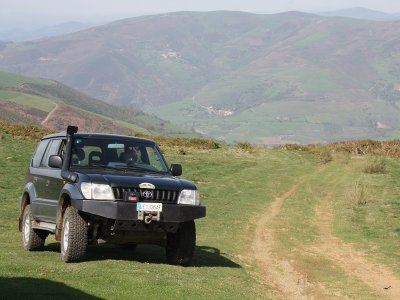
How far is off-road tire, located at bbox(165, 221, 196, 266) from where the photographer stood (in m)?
11.8

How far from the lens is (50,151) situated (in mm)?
13203

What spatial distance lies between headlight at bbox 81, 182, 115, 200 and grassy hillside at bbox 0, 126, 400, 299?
3.65ft

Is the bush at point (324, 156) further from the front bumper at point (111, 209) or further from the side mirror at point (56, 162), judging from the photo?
the front bumper at point (111, 209)

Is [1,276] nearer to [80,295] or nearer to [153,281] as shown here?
[80,295]

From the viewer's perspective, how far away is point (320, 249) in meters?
16.7

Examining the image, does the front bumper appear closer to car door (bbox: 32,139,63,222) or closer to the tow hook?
the tow hook

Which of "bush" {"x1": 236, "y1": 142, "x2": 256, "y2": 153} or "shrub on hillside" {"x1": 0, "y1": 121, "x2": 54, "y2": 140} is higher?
"shrub on hillside" {"x1": 0, "y1": 121, "x2": 54, "y2": 140}

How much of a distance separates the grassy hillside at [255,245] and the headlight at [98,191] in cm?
111

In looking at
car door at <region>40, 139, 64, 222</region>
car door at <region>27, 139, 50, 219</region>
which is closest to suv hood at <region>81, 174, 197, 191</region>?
car door at <region>40, 139, 64, 222</region>

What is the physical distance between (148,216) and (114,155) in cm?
184

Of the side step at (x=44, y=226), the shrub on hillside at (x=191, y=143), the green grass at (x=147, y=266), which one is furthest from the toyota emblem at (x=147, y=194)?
the shrub on hillside at (x=191, y=143)

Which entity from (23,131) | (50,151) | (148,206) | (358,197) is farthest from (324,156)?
(148,206)

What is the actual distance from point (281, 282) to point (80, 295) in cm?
482

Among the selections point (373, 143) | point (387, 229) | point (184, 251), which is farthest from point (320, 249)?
point (373, 143)
